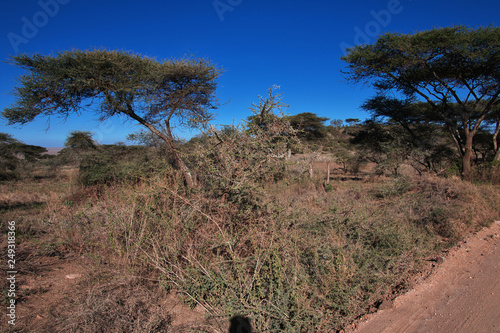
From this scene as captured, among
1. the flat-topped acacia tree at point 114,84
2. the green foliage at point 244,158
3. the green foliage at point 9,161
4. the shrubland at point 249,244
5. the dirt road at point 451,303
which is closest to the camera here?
the dirt road at point 451,303

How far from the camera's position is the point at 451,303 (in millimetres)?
2898

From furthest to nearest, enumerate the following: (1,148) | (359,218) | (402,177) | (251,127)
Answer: (1,148) < (402,177) < (359,218) < (251,127)

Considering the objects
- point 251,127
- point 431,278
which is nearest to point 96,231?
point 251,127

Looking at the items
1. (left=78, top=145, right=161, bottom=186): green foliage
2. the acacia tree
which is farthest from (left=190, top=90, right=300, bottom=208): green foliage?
the acacia tree

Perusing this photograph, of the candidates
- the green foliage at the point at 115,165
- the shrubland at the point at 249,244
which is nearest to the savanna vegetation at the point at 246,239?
the shrubland at the point at 249,244

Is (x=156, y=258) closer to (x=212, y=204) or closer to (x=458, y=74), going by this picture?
(x=212, y=204)

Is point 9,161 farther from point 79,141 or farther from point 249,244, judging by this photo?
point 249,244

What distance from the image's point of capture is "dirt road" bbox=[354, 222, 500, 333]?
255cm

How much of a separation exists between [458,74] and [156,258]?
1210 cm

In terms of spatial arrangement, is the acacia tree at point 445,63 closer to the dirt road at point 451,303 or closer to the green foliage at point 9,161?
the dirt road at point 451,303

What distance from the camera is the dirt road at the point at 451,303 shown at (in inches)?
100

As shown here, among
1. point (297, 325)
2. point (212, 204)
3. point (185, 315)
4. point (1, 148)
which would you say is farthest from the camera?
point (1, 148)

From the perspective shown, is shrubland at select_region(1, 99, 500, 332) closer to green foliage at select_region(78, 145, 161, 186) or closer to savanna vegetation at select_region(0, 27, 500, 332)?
savanna vegetation at select_region(0, 27, 500, 332)

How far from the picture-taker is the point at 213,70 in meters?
10.2
